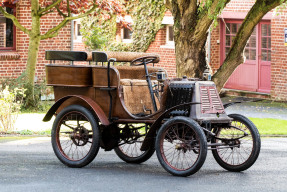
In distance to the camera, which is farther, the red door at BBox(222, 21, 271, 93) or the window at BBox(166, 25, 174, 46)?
the window at BBox(166, 25, 174, 46)

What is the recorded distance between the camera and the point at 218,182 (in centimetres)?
836

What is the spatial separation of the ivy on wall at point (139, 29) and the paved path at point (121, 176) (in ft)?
50.0

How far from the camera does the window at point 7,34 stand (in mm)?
20984

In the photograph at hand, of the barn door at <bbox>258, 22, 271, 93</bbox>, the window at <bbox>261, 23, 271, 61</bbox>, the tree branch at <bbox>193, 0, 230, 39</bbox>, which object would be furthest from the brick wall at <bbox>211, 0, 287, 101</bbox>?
the tree branch at <bbox>193, 0, 230, 39</bbox>

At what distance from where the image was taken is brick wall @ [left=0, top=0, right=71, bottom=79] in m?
20.8

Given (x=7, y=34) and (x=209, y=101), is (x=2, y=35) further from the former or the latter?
→ (x=209, y=101)

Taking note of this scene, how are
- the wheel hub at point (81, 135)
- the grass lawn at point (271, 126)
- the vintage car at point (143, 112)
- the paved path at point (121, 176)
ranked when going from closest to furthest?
1. the paved path at point (121, 176)
2. the vintage car at point (143, 112)
3. the wheel hub at point (81, 135)
4. the grass lawn at point (271, 126)

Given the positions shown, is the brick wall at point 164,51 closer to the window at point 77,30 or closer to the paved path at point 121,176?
the window at point 77,30

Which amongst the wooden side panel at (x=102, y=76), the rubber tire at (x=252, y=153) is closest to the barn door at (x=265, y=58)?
the rubber tire at (x=252, y=153)

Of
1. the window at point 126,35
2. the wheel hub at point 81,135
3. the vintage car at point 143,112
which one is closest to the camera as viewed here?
the vintage car at point 143,112

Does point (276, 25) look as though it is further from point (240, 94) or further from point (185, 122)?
point (185, 122)

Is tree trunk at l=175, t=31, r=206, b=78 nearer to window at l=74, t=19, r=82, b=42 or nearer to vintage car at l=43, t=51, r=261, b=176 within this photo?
vintage car at l=43, t=51, r=261, b=176

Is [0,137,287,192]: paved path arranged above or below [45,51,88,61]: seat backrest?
below

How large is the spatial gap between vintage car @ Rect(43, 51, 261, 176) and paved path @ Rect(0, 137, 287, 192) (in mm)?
197
